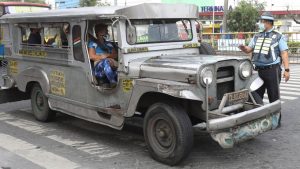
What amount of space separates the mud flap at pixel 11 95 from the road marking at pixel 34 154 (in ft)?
5.16

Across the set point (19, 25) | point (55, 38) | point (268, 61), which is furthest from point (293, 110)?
point (19, 25)

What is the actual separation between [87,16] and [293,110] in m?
4.46

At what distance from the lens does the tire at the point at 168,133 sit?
523cm

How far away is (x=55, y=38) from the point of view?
7.34 m

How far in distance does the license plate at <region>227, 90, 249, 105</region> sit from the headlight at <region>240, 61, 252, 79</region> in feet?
0.68

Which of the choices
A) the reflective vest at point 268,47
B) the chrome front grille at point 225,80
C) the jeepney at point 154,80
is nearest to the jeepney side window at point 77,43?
the jeepney at point 154,80

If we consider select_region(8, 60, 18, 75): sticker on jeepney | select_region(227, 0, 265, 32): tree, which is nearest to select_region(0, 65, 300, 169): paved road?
select_region(8, 60, 18, 75): sticker on jeepney

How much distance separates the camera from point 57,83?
7301 millimetres

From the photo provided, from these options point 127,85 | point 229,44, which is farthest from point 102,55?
point 229,44

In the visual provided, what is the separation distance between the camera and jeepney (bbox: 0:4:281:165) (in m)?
5.25

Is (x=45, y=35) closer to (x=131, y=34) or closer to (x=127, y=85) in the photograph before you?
(x=131, y=34)

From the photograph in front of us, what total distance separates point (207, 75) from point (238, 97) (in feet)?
2.32

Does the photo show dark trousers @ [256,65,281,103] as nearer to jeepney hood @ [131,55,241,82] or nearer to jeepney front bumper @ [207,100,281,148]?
jeepney front bumper @ [207,100,281,148]

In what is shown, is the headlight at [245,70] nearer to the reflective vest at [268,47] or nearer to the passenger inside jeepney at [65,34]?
the reflective vest at [268,47]
